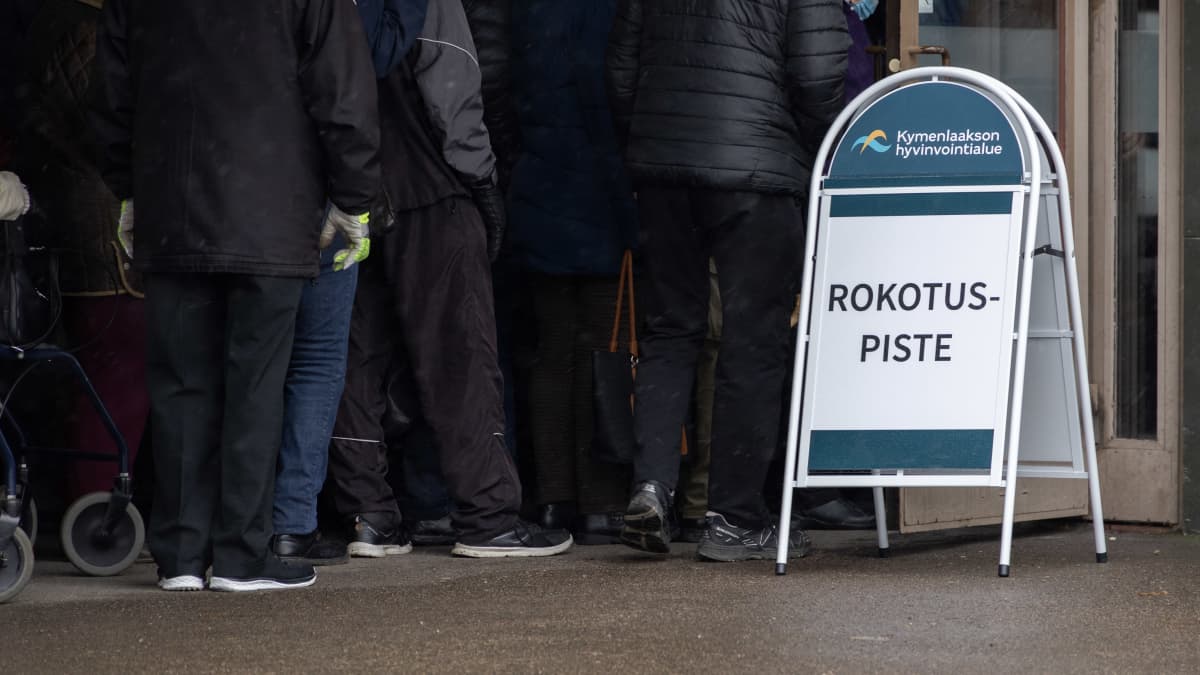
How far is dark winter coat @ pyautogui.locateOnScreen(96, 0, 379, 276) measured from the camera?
17.3ft

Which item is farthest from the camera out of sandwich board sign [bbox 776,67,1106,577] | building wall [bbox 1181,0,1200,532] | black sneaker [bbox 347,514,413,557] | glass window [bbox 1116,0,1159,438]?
glass window [bbox 1116,0,1159,438]

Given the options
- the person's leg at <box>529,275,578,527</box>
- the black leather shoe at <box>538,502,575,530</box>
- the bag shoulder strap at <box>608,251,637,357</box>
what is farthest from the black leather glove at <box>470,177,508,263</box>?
the black leather shoe at <box>538,502,575,530</box>

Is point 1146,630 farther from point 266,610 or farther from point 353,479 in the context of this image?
point 353,479

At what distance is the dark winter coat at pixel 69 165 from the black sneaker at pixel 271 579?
127 cm

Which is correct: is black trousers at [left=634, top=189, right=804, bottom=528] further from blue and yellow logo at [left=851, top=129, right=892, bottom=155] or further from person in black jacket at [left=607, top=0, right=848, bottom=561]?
blue and yellow logo at [left=851, top=129, right=892, bottom=155]

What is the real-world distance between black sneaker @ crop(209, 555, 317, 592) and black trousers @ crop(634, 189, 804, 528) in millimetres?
1041

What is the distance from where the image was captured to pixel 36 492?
6961 millimetres

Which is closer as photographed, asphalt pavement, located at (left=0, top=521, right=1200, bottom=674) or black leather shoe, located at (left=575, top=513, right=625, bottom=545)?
asphalt pavement, located at (left=0, top=521, right=1200, bottom=674)

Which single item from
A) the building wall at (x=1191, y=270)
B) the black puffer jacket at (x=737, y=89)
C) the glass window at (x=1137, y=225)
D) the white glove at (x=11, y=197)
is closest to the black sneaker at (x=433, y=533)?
the black puffer jacket at (x=737, y=89)

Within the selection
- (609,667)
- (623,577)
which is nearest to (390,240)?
(623,577)

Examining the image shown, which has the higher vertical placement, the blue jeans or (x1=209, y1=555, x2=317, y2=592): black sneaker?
the blue jeans

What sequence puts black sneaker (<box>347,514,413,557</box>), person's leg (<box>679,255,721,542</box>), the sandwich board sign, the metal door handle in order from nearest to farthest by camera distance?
the sandwich board sign < black sneaker (<box>347,514,413,557</box>) < the metal door handle < person's leg (<box>679,255,721,542</box>)

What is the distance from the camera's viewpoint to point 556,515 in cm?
679

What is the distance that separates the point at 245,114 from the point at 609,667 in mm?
1962
